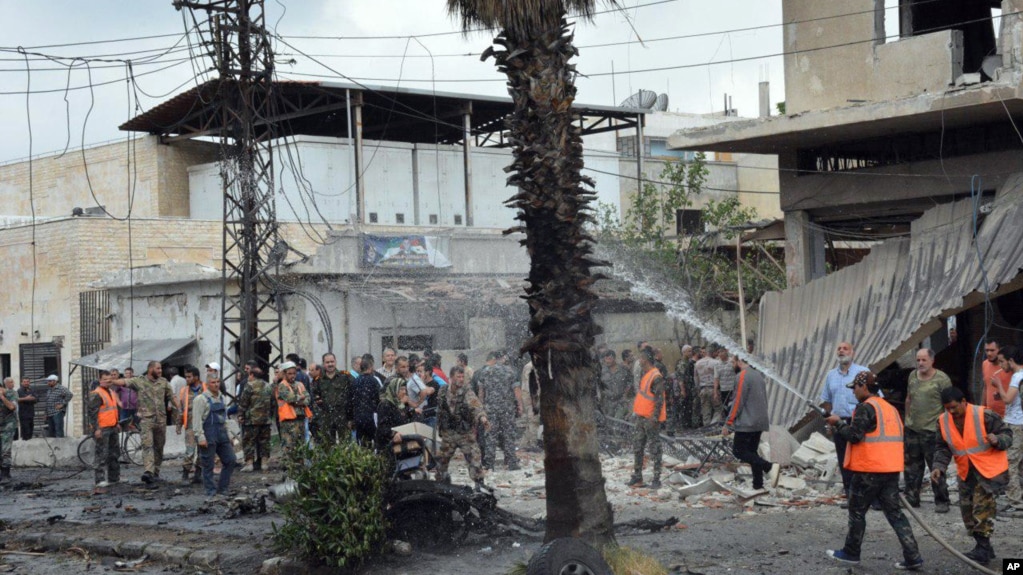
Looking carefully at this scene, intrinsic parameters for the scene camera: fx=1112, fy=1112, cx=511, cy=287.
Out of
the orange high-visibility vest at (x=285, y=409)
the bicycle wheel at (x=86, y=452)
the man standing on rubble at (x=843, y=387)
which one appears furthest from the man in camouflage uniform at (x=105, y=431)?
the man standing on rubble at (x=843, y=387)

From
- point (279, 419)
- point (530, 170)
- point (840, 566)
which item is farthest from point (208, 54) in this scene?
point (840, 566)

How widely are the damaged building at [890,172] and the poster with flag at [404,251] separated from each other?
9116 mm

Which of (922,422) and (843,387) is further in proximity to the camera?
(843,387)

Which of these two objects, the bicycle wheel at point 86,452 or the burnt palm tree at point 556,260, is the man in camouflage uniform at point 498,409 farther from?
the bicycle wheel at point 86,452

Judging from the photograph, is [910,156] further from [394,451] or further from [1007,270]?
[394,451]

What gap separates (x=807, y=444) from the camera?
48.1 feet

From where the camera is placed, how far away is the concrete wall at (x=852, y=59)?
52.8ft

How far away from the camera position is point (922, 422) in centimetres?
1160

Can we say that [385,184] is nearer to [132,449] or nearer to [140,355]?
[140,355]

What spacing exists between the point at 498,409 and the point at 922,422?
6890 millimetres

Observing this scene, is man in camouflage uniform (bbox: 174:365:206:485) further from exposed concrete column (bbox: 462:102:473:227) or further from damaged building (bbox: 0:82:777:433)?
exposed concrete column (bbox: 462:102:473:227)

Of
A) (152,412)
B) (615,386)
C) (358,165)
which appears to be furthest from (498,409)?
(358,165)

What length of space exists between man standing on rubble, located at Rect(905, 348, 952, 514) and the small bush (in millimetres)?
5638

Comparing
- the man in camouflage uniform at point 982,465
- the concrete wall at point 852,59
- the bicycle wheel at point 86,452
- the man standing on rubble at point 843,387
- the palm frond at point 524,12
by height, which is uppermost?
the concrete wall at point 852,59
